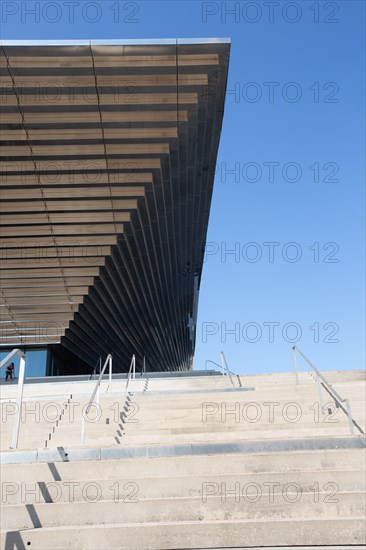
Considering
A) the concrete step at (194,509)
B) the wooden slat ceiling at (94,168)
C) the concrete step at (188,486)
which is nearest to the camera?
the concrete step at (194,509)

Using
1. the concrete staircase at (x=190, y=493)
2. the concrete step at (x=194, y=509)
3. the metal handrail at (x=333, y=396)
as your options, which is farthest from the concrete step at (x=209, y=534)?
the metal handrail at (x=333, y=396)

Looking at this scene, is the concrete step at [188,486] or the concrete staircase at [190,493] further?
the concrete step at [188,486]

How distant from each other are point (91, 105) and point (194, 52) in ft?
9.78

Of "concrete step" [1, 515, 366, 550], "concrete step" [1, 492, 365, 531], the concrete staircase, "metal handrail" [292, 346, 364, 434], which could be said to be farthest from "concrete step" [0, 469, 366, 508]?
"metal handrail" [292, 346, 364, 434]

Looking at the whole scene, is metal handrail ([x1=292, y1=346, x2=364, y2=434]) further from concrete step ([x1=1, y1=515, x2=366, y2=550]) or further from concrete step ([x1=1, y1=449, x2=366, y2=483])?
concrete step ([x1=1, y1=515, x2=366, y2=550])

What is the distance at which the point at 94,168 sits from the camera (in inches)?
615

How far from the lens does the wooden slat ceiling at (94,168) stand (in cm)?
1328

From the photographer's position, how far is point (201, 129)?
1567 cm

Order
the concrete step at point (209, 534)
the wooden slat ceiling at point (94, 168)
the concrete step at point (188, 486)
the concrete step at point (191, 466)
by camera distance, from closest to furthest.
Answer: the concrete step at point (209, 534)
the concrete step at point (188, 486)
the concrete step at point (191, 466)
the wooden slat ceiling at point (94, 168)

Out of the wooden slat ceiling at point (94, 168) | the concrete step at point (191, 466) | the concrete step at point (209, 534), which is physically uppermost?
the wooden slat ceiling at point (94, 168)

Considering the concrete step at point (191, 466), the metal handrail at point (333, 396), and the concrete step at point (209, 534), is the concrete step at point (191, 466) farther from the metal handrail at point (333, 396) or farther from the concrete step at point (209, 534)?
the metal handrail at point (333, 396)

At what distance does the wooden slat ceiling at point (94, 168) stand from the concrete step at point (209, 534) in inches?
461

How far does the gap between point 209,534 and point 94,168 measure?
13.2 m

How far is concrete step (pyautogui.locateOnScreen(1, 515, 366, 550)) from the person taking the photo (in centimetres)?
358
